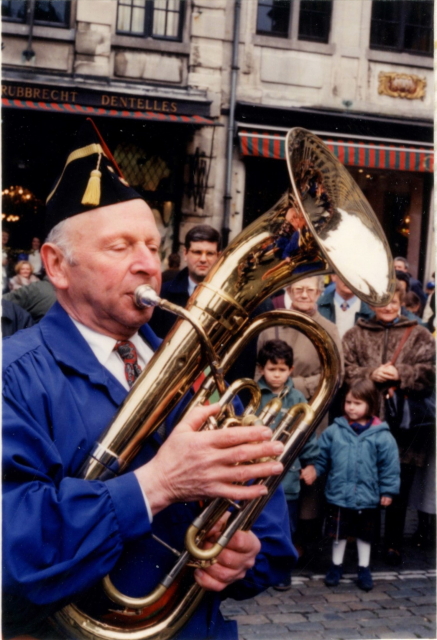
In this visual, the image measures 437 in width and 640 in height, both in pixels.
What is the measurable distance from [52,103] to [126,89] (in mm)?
1057

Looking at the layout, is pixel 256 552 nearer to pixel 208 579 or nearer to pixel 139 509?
pixel 208 579

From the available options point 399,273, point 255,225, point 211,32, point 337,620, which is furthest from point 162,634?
point 211,32

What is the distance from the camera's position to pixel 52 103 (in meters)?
9.82

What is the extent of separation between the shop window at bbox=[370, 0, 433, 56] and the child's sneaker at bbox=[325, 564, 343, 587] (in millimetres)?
8912

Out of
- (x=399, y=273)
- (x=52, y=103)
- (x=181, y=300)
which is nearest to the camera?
(x=181, y=300)

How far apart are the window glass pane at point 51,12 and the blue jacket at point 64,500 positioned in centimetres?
943

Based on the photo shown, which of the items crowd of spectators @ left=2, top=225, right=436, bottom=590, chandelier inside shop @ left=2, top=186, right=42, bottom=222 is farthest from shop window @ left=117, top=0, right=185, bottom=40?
crowd of spectators @ left=2, top=225, right=436, bottom=590

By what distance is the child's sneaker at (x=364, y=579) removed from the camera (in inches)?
177

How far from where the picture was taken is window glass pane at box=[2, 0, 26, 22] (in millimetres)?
10086

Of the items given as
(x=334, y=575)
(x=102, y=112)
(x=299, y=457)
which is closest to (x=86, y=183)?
(x=299, y=457)

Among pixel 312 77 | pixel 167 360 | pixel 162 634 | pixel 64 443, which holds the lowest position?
pixel 162 634

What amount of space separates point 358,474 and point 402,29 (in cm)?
870

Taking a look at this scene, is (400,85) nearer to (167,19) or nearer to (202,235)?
(167,19)

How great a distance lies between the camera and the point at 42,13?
10008 millimetres
